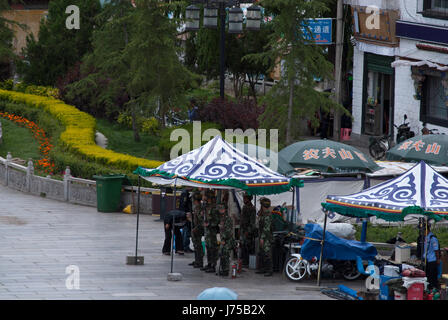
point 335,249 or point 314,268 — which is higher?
point 335,249

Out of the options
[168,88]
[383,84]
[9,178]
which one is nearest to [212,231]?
[9,178]

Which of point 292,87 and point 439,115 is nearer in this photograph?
point 292,87

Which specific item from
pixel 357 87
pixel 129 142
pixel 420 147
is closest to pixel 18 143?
pixel 129 142

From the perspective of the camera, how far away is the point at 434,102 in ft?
108

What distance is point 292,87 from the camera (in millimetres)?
30156

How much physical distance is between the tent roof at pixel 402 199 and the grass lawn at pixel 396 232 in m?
3.83

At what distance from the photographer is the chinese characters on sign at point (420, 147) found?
23.2m

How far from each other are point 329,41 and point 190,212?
55.3 feet

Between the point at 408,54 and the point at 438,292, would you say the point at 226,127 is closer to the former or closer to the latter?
the point at 408,54

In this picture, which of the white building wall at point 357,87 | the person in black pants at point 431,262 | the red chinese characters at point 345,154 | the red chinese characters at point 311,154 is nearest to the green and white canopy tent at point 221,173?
the person in black pants at point 431,262

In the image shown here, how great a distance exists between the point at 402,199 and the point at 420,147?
23.9 ft

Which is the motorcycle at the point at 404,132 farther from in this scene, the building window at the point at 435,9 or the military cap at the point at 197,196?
the military cap at the point at 197,196

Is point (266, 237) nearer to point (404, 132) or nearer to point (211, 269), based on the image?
point (211, 269)

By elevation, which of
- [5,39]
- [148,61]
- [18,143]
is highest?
[5,39]
